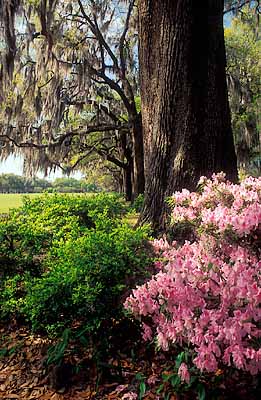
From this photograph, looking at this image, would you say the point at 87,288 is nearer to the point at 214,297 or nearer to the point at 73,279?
the point at 73,279

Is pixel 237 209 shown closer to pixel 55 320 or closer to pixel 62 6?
pixel 55 320

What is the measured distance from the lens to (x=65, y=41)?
33.8 ft

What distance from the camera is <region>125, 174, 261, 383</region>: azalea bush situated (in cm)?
169

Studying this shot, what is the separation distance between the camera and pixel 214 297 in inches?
75.0

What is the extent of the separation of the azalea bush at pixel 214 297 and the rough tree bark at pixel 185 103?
155cm

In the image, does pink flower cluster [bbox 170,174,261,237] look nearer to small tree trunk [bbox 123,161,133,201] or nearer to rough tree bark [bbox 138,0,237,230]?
rough tree bark [bbox 138,0,237,230]

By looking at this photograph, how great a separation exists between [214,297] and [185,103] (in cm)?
249

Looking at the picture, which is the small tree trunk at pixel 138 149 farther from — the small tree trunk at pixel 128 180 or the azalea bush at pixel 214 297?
the azalea bush at pixel 214 297

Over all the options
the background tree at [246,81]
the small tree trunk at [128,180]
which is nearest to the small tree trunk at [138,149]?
the background tree at [246,81]

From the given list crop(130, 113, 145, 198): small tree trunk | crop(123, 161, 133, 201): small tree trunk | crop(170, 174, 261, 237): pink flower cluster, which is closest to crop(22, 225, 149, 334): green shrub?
crop(170, 174, 261, 237): pink flower cluster

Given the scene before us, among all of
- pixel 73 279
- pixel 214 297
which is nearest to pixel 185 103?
pixel 73 279

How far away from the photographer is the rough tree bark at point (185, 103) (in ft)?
12.8

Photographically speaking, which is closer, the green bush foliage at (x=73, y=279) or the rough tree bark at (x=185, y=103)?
the green bush foliage at (x=73, y=279)

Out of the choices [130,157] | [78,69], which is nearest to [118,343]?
[78,69]
